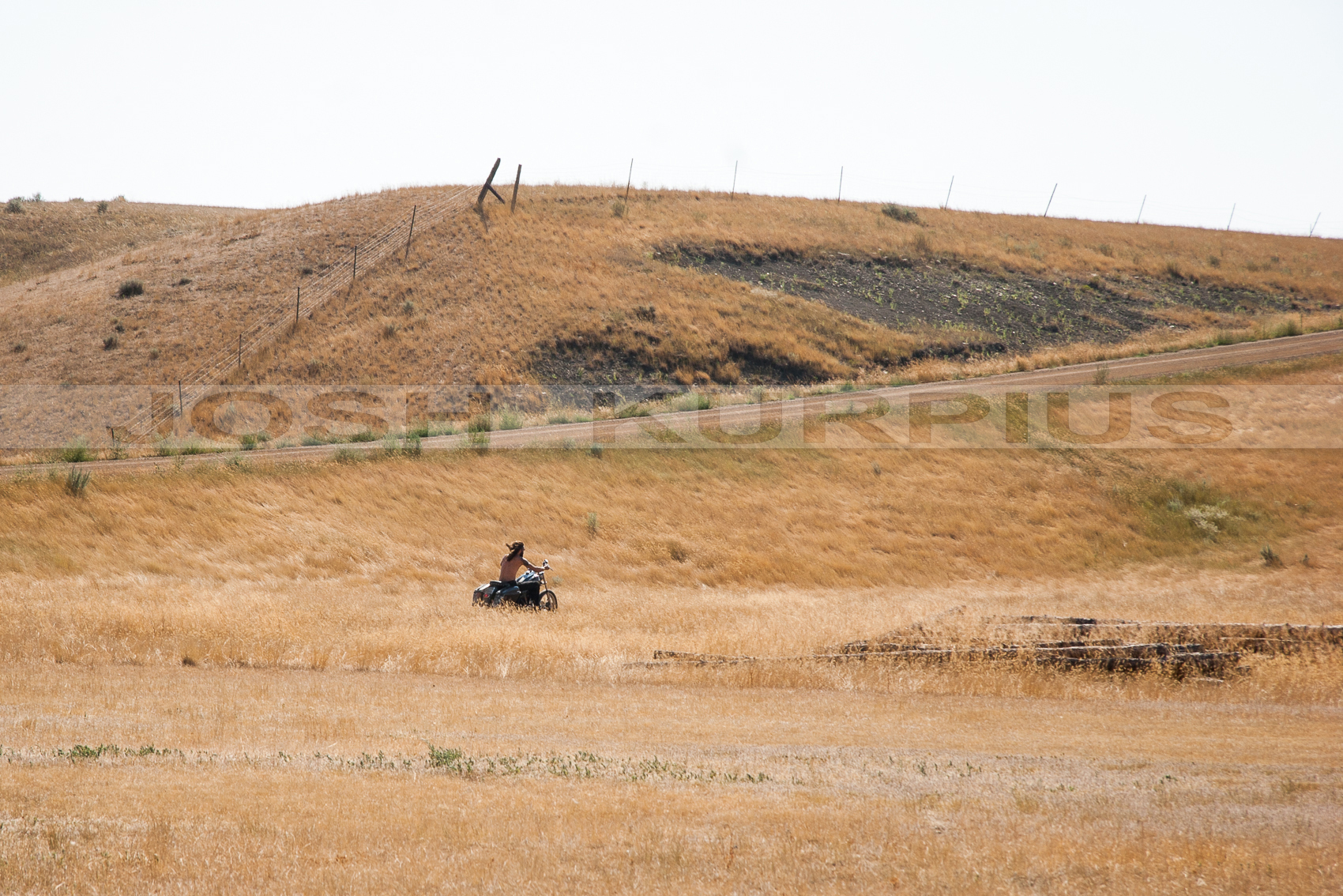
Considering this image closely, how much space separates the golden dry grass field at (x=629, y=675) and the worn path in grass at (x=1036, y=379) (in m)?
1.76

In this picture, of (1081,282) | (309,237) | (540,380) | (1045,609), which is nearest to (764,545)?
(1045,609)

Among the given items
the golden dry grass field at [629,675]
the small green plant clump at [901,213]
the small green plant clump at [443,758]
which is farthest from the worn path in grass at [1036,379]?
the small green plant clump at [901,213]

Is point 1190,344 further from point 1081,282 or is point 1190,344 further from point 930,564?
point 930,564

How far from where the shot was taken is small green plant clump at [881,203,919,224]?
8062cm

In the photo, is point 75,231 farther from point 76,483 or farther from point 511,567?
point 511,567

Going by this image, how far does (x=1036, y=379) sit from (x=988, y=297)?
797 inches

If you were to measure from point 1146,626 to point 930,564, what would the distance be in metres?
13.4

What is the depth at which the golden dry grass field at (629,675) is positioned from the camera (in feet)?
26.1

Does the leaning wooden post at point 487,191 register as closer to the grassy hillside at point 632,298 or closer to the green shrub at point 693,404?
the grassy hillside at point 632,298

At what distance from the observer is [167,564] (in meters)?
24.6

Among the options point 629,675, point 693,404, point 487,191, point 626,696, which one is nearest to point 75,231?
point 487,191

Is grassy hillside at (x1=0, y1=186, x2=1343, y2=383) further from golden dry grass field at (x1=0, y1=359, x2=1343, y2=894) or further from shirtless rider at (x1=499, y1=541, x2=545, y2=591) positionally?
shirtless rider at (x1=499, y1=541, x2=545, y2=591)

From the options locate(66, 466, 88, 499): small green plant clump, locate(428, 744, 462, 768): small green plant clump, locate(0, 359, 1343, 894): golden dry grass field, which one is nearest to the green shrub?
locate(0, 359, 1343, 894): golden dry grass field

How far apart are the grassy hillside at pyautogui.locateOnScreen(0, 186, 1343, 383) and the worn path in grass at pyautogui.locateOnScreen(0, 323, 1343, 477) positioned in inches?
119
